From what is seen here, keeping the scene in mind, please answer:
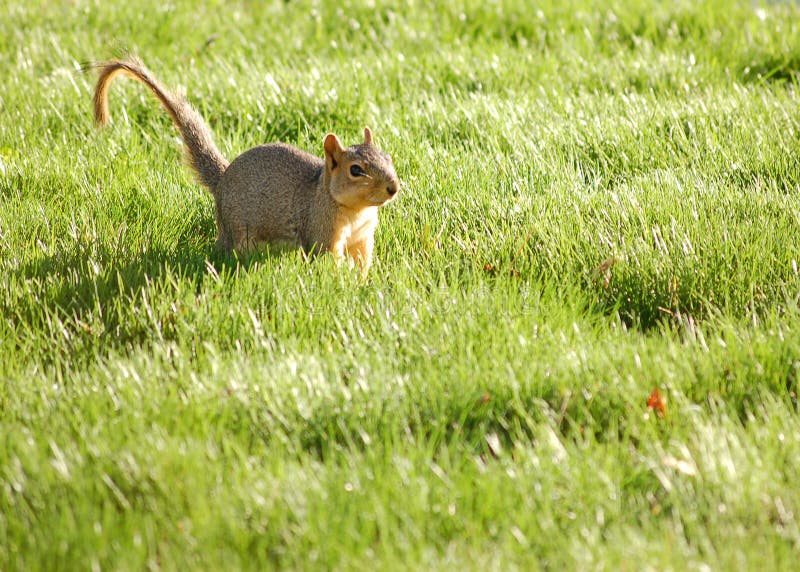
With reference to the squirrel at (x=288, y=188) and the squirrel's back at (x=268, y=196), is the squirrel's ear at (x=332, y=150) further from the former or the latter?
the squirrel's back at (x=268, y=196)

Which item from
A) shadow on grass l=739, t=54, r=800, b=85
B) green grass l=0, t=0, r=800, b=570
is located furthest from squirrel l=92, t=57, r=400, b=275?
shadow on grass l=739, t=54, r=800, b=85

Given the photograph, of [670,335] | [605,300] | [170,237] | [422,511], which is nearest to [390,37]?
[170,237]

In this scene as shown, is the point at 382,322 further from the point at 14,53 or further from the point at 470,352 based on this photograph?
the point at 14,53

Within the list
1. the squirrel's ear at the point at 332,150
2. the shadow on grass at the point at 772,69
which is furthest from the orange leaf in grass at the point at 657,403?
the shadow on grass at the point at 772,69

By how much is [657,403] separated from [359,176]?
1529 mm

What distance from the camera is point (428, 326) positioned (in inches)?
126

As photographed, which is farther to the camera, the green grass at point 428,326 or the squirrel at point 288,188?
the squirrel at point 288,188

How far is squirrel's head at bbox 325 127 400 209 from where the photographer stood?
3.76m

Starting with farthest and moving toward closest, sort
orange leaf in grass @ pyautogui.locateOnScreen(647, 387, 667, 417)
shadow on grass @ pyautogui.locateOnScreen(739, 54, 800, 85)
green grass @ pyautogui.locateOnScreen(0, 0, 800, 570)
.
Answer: shadow on grass @ pyautogui.locateOnScreen(739, 54, 800, 85) < orange leaf in grass @ pyautogui.locateOnScreen(647, 387, 667, 417) < green grass @ pyautogui.locateOnScreen(0, 0, 800, 570)

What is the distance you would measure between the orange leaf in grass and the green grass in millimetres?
22

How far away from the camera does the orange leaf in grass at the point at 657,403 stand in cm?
275

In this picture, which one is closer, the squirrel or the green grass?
the green grass

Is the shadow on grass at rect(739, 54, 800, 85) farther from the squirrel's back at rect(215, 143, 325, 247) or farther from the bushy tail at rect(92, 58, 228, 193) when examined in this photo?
the bushy tail at rect(92, 58, 228, 193)

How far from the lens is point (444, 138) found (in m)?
5.10
